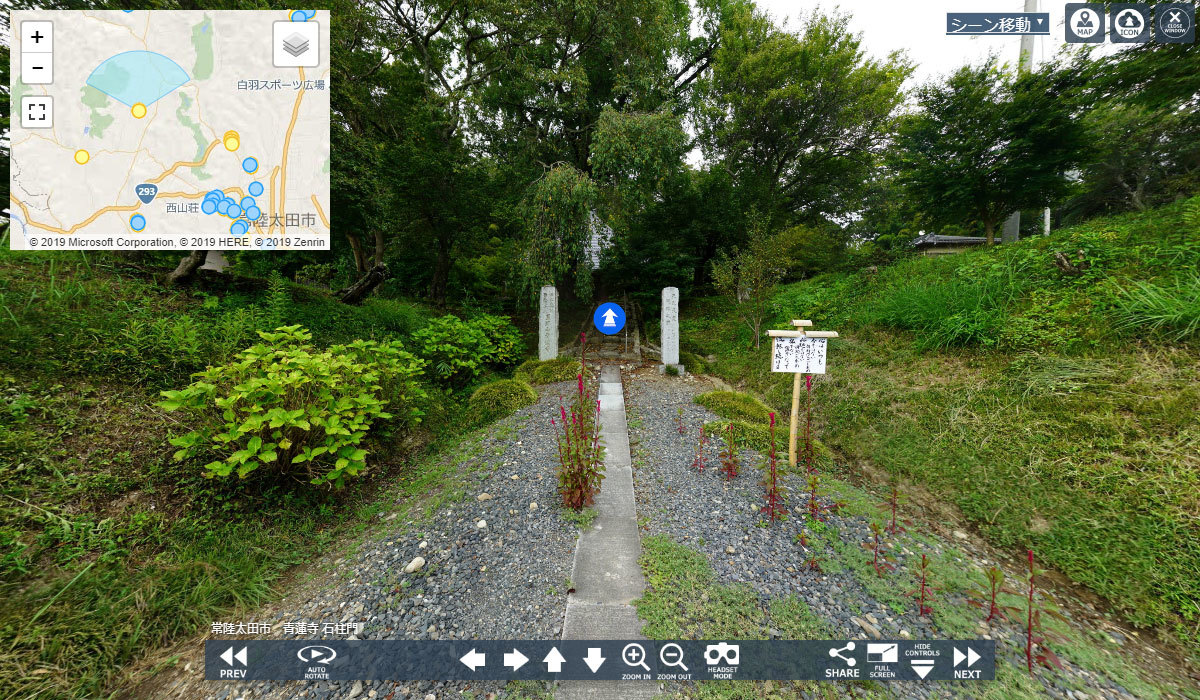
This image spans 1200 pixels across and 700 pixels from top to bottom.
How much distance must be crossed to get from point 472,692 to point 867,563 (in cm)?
234

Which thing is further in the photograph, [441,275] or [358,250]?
[358,250]

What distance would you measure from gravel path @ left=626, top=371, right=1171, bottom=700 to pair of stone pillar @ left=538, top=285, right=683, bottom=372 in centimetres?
263

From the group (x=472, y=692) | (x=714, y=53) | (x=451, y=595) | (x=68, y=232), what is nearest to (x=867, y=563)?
(x=472, y=692)

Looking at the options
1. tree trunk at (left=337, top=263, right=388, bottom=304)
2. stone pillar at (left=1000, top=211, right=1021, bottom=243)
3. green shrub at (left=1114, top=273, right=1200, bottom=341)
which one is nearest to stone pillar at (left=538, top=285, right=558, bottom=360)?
tree trunk at (left=337, top=263, right=388, bottom=304)

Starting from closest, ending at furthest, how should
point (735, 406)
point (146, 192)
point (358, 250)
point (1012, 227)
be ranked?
point (146, 192) → point (735, 406) → point (1012, 227) → point (358, 250)

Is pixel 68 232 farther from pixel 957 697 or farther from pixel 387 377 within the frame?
pixel 957 697

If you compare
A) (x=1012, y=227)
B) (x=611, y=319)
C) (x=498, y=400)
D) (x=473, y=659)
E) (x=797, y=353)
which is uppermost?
(x=1012, y=227)

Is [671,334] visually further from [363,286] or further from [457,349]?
[363,286]

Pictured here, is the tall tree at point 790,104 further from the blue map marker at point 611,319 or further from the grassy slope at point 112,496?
the grassy slope at point 112,496

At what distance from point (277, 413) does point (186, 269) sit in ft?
13.0

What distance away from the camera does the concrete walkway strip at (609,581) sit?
1.52m

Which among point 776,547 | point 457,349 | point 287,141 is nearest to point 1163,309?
point 776,547

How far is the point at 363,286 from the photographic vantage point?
22.0 feet

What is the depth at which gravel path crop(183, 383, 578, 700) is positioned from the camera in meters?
1.58
